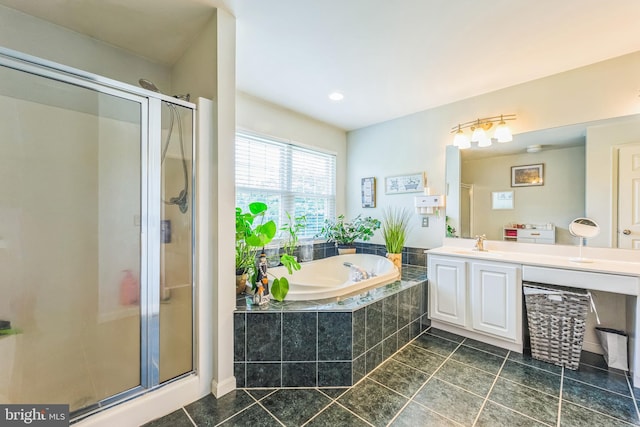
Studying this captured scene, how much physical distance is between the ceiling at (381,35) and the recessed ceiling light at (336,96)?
0.14 m

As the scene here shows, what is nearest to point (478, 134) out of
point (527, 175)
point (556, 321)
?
point (527, 175)

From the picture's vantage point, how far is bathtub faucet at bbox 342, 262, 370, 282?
281 cm

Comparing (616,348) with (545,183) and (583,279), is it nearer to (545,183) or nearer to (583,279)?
(583,279)

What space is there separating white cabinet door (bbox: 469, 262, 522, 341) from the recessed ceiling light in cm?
209

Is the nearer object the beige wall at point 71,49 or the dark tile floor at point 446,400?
the dark tile floor at point 446,400

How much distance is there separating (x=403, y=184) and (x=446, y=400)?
90.1 inches

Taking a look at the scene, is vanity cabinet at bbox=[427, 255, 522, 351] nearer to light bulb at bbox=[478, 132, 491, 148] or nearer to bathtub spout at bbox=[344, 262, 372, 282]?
bathtub spout at bbox=[344, 262, 372, 282]

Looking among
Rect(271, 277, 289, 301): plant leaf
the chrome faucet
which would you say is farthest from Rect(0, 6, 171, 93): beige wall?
the chrome faucet

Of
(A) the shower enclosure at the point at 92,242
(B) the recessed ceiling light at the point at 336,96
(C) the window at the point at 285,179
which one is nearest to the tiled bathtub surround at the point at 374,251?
(C) the window at the point at 285,179

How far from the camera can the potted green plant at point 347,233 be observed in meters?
3.47

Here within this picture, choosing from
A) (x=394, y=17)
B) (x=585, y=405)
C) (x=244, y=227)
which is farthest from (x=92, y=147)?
(x=585, y=405)

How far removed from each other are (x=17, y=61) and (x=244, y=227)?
54.2 inches

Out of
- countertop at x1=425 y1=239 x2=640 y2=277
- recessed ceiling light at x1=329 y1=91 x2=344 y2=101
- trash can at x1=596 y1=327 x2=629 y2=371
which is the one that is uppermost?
recessed ceiling light at x1=329 y1=91 x2=344 y2=101

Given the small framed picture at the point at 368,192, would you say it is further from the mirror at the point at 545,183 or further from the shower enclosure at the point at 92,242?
the shower enclosure at the point at 92,242
